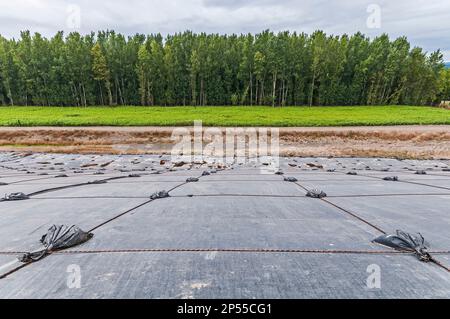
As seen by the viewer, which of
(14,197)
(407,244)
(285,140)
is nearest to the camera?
(407,244)

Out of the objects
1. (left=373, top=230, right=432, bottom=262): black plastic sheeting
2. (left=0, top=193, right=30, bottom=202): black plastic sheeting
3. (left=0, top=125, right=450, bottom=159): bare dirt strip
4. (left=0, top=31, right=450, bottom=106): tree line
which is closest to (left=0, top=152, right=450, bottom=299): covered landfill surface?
(left=373, top=230, right=432, bottom=262): black plastic sheeting

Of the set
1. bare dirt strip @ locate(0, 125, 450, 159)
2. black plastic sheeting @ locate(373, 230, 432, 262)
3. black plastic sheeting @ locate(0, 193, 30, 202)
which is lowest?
Answer: bare dirt strip @ locate(0, 125, 450, 159)

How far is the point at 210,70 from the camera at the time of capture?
35875 millimetres

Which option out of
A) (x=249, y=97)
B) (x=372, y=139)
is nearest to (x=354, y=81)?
(x=249, y=97)

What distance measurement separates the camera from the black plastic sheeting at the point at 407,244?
1.47 meters

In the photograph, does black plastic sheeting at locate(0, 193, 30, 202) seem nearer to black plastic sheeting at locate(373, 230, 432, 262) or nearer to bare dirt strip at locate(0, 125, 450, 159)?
black plastic sheeting at locate(373, 230, 432, 262)

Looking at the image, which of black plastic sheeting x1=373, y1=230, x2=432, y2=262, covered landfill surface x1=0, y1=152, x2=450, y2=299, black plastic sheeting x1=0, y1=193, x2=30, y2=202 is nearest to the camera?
covered landfill surface x1=0, y1=152, x2=450, y2=299

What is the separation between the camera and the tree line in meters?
34.8

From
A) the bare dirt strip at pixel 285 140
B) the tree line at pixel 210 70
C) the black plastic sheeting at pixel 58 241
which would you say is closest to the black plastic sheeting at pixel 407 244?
the black plastic sheeting at pixel 58 241

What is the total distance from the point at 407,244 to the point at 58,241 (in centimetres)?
199

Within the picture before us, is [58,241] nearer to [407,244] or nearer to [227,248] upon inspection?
[227,248]

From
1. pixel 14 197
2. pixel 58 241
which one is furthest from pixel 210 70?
pixel 58 241

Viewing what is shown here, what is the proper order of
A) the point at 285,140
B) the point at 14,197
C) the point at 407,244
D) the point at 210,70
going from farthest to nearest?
the point at 210,70, the point at 285,140, the point at 14,197, the point at 407,244

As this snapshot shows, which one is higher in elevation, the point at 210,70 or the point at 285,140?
the point at 210,70
